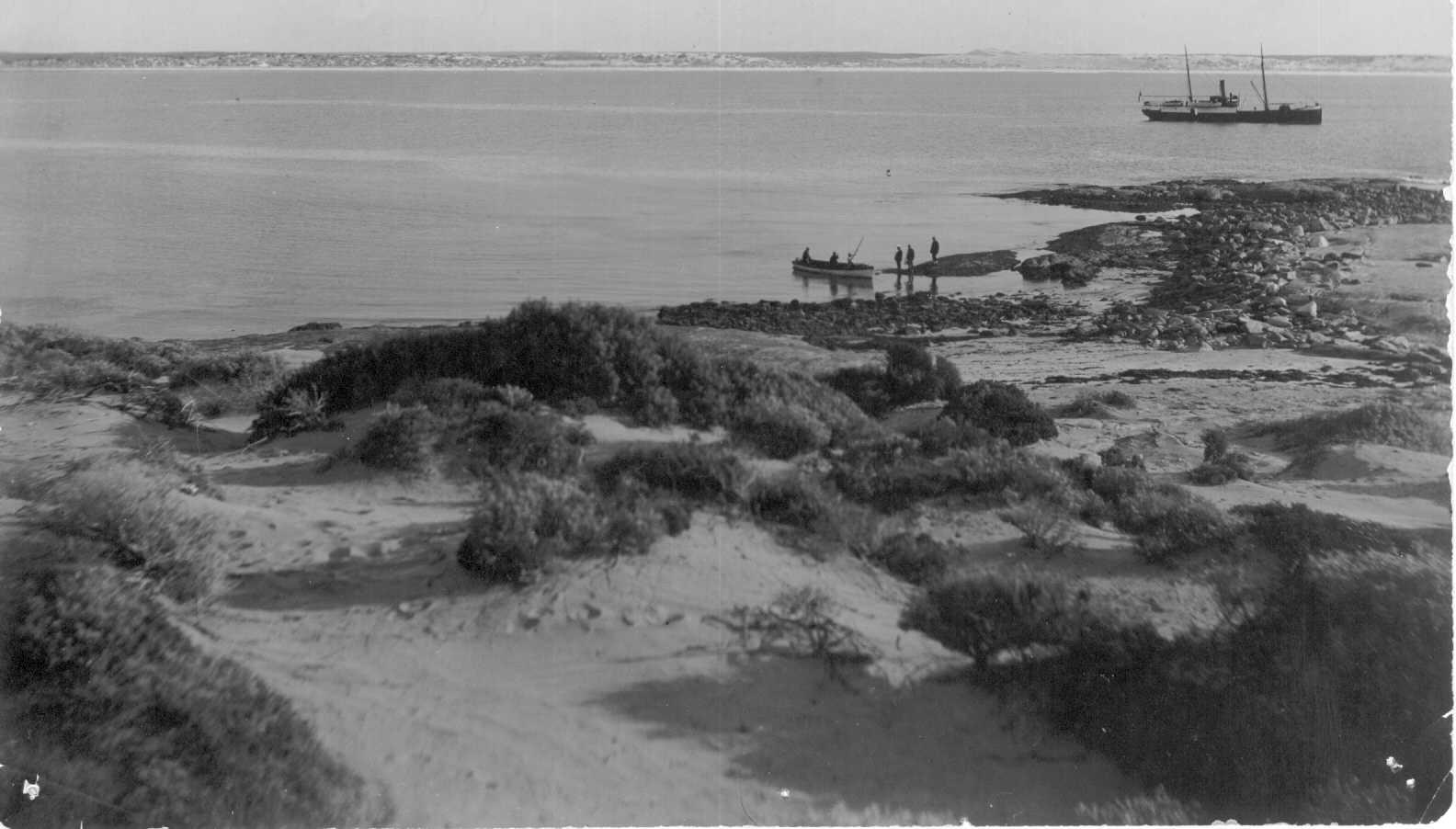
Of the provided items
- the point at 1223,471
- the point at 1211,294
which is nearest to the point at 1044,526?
the point at 1223,471

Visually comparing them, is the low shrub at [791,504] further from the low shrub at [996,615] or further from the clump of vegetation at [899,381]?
the clump of vegetation at [899,381]

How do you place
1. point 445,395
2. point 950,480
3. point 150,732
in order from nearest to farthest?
point 150,732 < point 950,480 < point 445,395

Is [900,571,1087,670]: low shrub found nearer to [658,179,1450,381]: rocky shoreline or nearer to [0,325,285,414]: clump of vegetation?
[658,179,1450,381]: rocky shoreline

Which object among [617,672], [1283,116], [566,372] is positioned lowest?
[617,672]

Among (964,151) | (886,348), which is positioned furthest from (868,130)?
(886,348)

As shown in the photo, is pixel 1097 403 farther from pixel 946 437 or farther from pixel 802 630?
pixel 802 630

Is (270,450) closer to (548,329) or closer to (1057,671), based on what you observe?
(548,329)
